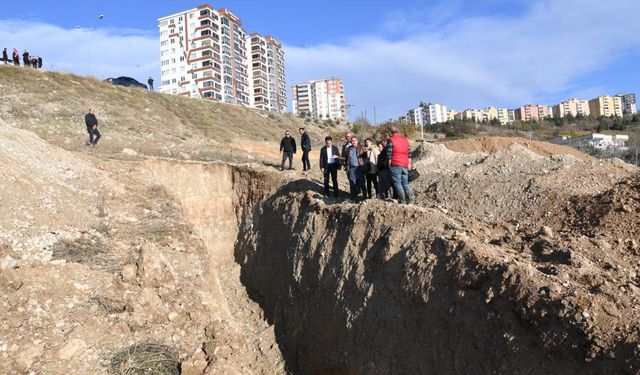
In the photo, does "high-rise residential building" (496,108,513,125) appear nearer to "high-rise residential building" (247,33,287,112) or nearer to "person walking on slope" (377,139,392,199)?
"high-rise residential building" (247,33,287,112)

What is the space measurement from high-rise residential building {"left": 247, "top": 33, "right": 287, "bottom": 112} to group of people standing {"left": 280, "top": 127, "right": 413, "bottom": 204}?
7223 cm

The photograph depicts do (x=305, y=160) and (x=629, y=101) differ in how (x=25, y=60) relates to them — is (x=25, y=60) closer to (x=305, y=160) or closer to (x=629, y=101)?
(x=305, y=160)

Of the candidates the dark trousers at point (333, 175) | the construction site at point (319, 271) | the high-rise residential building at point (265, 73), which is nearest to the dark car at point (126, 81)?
the construction site at point (319, 271)

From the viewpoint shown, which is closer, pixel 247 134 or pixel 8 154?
pixel 8 154

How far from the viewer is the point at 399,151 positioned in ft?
30.0

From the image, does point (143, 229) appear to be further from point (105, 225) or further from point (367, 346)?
point (367, 346)

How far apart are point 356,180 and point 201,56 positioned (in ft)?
227

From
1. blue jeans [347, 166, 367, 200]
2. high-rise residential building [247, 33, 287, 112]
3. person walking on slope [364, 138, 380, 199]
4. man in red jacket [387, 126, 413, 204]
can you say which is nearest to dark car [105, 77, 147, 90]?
blue jeans [347, 166, 367, 200]

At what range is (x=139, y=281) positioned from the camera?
29.0ft

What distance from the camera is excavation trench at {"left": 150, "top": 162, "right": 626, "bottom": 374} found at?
546cm

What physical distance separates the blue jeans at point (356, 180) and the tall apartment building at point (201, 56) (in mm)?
64082

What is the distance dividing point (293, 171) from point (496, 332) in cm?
1011

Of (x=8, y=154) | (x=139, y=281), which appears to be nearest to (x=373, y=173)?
(x=139, y=281)

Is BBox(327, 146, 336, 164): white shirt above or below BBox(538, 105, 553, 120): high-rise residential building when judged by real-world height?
below
